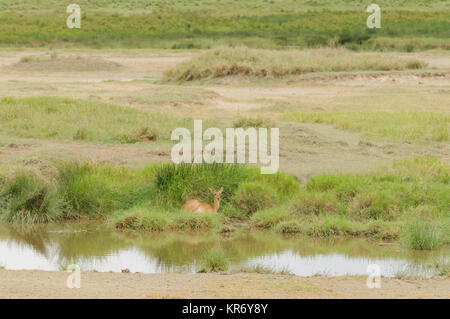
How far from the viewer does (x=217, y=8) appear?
79.8 meters

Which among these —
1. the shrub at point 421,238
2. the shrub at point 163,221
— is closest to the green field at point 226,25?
the shrub at point 163,221

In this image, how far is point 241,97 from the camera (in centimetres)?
2730

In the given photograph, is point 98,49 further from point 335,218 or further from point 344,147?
point 335,218

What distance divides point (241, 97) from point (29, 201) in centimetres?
1443

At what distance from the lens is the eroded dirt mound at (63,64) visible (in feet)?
121

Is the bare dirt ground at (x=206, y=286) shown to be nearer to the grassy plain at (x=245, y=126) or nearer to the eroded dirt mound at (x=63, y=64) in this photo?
the grassy plain at (x=245, y=126)

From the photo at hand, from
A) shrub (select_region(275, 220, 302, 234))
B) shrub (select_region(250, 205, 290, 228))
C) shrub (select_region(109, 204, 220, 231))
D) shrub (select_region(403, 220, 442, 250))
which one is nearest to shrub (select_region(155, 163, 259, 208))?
shrub (select_region(109, 204, 220, 231))

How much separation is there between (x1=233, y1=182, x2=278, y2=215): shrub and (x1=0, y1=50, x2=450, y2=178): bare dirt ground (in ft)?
5.60

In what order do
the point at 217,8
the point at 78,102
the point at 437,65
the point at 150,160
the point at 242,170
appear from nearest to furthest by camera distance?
the point at 242,170 → the point at 150,160 → the point at 78,102 → the point at 437,65 → the point at 217,8

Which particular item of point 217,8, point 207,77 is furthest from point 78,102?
point 217,8
